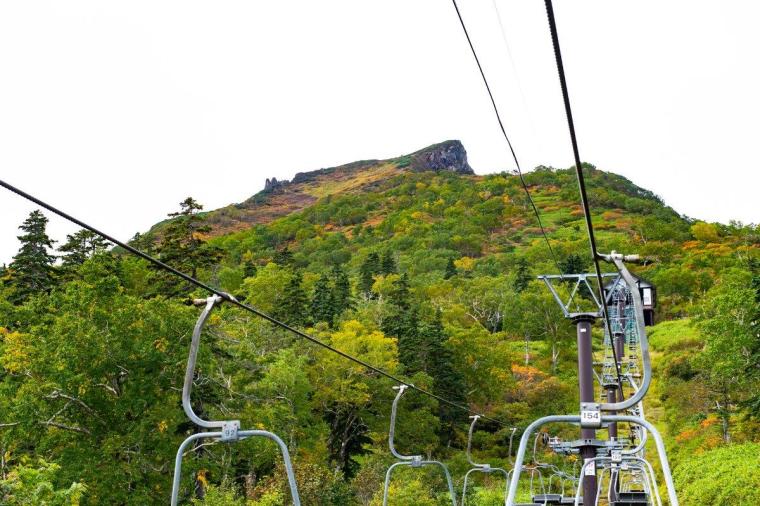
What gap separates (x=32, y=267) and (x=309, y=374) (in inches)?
695

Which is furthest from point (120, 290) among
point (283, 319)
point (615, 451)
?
point (283, 319)

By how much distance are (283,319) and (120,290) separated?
27.2m

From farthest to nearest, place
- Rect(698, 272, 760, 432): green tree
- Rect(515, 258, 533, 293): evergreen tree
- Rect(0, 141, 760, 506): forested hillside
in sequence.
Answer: Rect(515, 258, 533, 293): evergreen tree, Rect(698, 272, 760, 432): green tree, Rect(0, 141, 760, 506): forested hillside

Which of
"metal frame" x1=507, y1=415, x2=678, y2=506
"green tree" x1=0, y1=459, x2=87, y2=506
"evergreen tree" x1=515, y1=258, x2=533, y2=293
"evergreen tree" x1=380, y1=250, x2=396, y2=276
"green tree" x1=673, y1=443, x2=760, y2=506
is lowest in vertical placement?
"green tree" x1=673, y1=443, x2=760, y2=506

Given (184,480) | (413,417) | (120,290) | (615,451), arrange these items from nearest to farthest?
(615,451) → (184,480) → (120,290) → (413,417)

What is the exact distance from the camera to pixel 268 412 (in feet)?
103

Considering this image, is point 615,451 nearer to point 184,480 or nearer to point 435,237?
point 184,480

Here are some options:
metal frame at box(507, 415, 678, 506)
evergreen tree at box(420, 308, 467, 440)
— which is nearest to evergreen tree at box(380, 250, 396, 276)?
evergreen tree at box(420, 308, 467, 440)

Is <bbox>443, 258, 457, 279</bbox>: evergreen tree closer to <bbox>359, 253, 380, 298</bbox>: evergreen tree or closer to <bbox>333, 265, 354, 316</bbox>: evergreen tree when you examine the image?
<bbox>359, 253, 380, 298</bbox>: evergreen tree

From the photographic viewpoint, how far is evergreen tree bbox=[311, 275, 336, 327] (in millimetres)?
61922

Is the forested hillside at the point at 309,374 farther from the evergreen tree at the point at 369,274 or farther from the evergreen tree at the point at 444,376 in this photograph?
the evergreen tree at the point at 369,274

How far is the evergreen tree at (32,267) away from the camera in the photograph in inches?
1853

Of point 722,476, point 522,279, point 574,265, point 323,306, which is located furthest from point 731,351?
point 574,265

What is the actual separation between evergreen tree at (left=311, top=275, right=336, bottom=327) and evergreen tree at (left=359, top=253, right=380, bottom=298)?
15.2m
